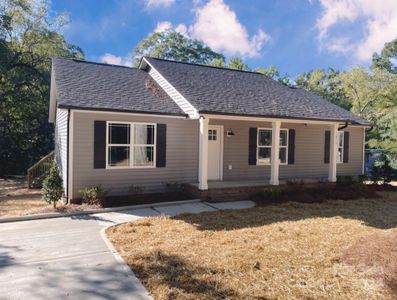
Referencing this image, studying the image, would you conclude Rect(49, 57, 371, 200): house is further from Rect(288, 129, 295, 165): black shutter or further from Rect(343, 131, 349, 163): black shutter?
Rect(343, 131, 349, 163): black shutter

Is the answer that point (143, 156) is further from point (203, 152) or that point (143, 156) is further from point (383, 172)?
point (383, 172)

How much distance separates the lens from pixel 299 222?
23.6 ft

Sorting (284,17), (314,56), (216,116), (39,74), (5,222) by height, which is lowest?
(5,222)

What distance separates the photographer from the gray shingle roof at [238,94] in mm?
10156

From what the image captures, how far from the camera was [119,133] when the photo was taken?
9242 millimetres

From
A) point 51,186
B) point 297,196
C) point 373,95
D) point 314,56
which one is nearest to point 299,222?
point 297,196

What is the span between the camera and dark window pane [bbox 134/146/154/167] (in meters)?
9.58

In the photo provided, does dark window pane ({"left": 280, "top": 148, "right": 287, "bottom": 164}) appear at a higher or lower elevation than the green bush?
higher

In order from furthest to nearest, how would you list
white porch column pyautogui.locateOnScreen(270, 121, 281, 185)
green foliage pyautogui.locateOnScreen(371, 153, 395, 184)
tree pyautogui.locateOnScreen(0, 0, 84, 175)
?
tree pyautogui.locateOnScreen(0, 0, 84, 175), green foliage pyautogui.locateOnScreen(371, 153, 395, 184), white porch column pyautogui.locateOnScreen(270, 121, 281, 185)

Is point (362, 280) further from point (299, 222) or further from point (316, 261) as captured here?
point (299, 222)

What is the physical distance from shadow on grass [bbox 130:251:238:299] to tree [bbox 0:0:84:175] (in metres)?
16.7

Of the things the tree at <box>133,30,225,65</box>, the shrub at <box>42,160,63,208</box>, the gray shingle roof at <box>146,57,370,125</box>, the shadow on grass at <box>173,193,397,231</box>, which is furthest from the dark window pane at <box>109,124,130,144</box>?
the tree at <box>133,30,225,65</box>

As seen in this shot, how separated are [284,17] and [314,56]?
25534 mm

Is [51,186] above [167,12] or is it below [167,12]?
below
